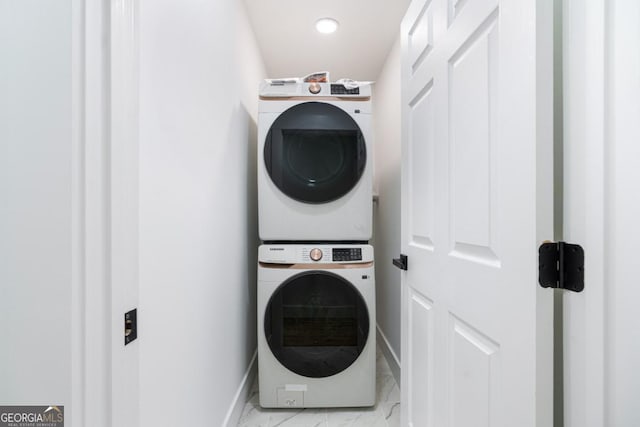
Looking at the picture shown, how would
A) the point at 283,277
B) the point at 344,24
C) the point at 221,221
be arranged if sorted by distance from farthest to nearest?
the point at 344,24 → the point at 283,277 → the point at 221,221

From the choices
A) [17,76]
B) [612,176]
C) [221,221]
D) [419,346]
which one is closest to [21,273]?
[17,76]

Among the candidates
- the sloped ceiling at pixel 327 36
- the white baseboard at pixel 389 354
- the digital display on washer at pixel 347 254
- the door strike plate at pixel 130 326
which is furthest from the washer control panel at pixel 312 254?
the sloped ceiling at pixel 327 36

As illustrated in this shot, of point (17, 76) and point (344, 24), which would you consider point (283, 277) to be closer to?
point (17, 76)

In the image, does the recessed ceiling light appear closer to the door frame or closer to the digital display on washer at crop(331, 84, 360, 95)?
the digital display on washer at crop(331, 84, 360, 95)

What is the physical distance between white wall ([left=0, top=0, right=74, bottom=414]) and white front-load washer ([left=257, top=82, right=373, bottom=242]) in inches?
49.0

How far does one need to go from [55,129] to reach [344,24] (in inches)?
79.4

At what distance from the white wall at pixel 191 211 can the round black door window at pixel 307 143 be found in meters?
0.24

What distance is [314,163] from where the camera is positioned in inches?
70.4

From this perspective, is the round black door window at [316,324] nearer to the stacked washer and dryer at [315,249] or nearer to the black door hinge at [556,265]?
the stacked washer and dryer at [315,249]

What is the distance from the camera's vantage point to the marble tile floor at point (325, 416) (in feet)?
Answer: 5.31

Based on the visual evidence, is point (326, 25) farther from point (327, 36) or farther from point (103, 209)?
point (103, 209)

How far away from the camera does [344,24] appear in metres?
2.03

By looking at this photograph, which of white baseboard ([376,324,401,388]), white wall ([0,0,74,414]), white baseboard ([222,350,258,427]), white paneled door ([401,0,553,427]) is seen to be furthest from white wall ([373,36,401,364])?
white wall ([0,0,74,414])

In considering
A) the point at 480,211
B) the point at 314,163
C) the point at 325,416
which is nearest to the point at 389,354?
the point at 325,416
